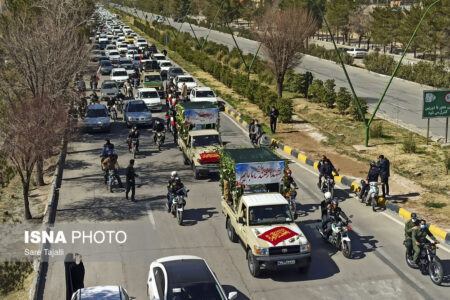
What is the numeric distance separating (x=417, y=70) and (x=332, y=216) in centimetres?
3896

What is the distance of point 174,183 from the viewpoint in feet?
61.1

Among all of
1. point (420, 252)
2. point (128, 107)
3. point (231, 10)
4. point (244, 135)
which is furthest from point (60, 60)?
point (231, 10)

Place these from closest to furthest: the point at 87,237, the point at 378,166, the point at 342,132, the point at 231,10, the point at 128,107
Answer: the point at 87,237
the point at 378,166
the point at 342,132
the point at 128,107
the point at 231,10

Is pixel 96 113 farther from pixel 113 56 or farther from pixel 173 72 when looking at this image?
pixel 113 56

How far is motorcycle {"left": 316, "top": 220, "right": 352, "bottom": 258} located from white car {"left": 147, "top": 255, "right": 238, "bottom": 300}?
4.95 m

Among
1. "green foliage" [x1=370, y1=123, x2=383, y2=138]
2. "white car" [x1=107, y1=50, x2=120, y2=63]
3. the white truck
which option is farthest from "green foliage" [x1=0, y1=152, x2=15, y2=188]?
"white car" [x1=107, y1=50, x2=120, y2=63]

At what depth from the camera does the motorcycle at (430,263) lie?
13.8m

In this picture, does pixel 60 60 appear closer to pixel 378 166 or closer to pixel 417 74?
pixel 378 166

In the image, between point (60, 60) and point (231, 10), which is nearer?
point (60, 60)

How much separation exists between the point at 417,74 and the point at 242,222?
40198 mm

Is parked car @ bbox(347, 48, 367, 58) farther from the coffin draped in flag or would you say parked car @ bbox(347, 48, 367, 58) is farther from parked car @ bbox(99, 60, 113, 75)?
the coffin draped in flag

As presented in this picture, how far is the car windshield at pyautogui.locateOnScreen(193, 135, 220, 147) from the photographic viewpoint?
78.1 ft

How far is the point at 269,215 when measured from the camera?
15.2 metres

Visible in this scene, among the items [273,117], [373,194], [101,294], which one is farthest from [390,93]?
[101,294]
